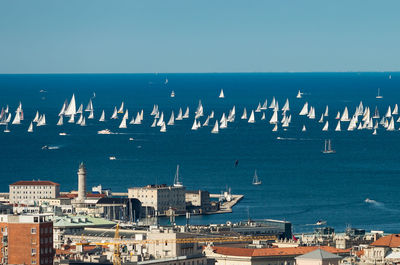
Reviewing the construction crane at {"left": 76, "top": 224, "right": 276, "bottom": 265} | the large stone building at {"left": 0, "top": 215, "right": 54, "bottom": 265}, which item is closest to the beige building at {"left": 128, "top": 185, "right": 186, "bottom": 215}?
the construction crane at {"left": 76, "top": 224, "right": 276, "bottom": 265}

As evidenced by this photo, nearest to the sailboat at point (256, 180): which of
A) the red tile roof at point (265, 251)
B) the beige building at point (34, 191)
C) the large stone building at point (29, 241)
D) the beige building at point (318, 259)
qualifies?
the beige building at point (34, 191)

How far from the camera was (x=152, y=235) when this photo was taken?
84.1m

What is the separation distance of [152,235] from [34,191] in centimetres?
6107

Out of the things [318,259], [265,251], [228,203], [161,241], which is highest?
[228,203]

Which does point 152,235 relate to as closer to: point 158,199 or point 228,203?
point 158,199

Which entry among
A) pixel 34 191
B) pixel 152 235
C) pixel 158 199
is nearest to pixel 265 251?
pixel 152 235

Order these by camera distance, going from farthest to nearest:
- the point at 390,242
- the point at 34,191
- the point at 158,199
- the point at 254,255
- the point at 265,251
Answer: the point at 158,199
the point at 34,191
the point at 390,242
the point at 265,251
the point at 254,255

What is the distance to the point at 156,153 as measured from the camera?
196m

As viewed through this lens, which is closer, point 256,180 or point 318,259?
point 318,259

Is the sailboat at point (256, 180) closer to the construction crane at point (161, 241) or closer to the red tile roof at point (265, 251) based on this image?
the construction crane at point (161, 241)

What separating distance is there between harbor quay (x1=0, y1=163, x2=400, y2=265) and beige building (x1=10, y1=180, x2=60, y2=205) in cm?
9

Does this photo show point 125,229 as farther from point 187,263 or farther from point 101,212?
point 187,263

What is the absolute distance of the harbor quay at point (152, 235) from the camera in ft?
224

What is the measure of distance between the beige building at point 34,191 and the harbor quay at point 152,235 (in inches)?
3.4
